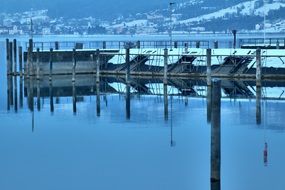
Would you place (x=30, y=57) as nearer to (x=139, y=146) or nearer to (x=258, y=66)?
(x=258, y=66)

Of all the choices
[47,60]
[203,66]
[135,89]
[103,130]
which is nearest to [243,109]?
[103,130]

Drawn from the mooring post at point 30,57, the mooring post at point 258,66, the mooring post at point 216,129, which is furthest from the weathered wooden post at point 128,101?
the mooring post at point 216,129

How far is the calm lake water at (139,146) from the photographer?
2658 centimetres

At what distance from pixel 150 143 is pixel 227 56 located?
2585cm

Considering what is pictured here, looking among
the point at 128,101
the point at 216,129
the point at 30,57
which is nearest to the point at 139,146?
the point at 216,129

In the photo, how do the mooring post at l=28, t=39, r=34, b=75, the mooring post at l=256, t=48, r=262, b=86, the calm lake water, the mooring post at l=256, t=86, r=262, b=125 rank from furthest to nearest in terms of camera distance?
the mooring post at l=28, t=39, r=34, b=75 < the mooring post at l=256, t=48, r=262, b=86 < the mooring post at l=256, t=86, r=262, b=125 < the calm lake water

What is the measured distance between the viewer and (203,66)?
6116 cm

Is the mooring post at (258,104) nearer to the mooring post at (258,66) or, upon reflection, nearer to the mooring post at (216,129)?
the mooring post at (258,66)

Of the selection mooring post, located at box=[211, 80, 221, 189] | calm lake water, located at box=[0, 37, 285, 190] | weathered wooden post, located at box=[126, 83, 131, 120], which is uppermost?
mooring post, located at box=[211, 80, 221, 189]

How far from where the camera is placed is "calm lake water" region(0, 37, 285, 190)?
2658 centimetres

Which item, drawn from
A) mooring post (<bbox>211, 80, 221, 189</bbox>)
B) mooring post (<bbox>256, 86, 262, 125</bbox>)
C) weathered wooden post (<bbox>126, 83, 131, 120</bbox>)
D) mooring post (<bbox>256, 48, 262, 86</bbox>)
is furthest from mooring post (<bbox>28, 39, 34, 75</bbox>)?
mooring post (<bbox>211, 80, 221, 189</bbox>)

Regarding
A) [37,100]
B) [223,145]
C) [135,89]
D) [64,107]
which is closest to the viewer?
[223,145]

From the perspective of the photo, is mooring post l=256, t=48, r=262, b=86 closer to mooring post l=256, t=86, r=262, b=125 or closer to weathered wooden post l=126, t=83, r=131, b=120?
mooring post l=256, t=86, r=262, b=125

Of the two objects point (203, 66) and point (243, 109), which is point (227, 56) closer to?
point (203, 66)
